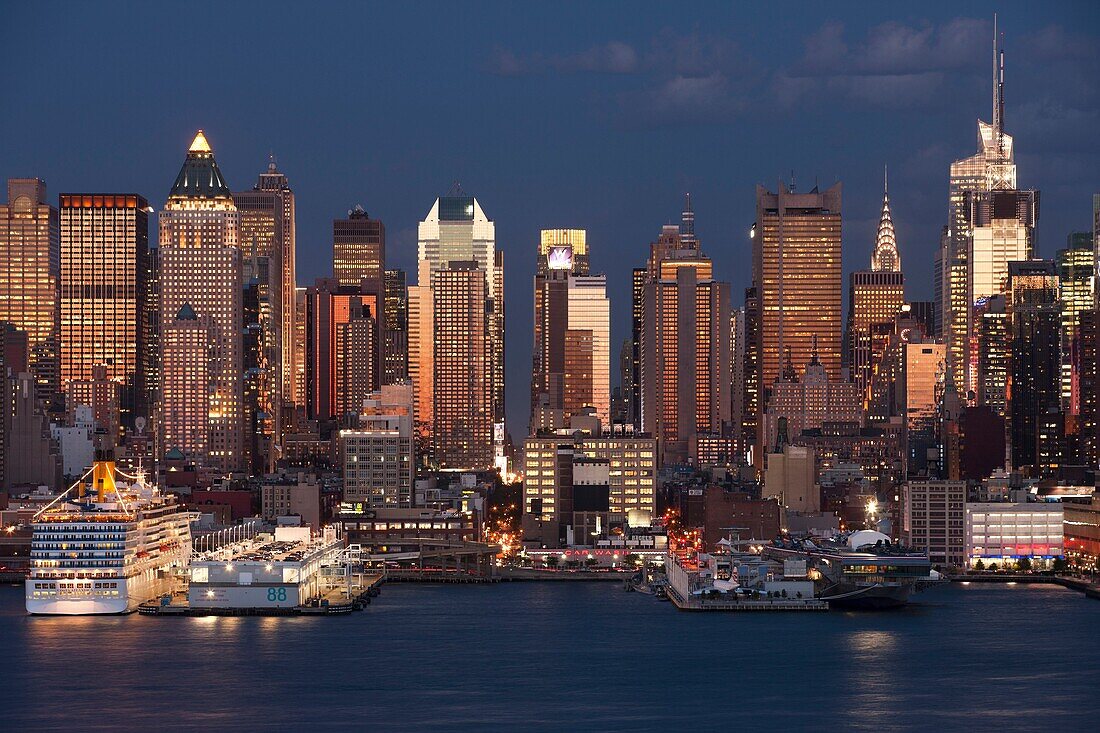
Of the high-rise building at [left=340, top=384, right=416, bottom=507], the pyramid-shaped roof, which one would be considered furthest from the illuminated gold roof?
the high-rise building at [left=340, top=384, right=416, bottom=507]

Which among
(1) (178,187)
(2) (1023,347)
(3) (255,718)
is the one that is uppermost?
(1) (178,187)

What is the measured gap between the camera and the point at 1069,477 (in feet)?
444

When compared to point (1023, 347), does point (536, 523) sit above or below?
below

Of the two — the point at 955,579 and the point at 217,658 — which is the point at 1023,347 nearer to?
the point at 955,579

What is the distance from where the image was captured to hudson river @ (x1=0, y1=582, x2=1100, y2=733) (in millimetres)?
57750

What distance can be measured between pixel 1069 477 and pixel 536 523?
3741cm

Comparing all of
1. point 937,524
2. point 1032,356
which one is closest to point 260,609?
point 937,524

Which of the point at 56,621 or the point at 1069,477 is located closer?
the point at 56,621

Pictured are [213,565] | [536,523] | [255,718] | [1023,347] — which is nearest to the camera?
[255,718]

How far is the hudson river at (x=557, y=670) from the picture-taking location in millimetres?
57750

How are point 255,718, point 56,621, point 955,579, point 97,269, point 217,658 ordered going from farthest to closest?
point 97,269 < point 955,579 < point 56,621 < point 217,658 < point 255,718

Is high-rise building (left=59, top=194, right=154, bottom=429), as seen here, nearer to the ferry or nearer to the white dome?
the white dome

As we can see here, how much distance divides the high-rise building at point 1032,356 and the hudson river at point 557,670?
77.2 metres

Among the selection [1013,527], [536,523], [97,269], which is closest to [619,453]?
[536,523]
